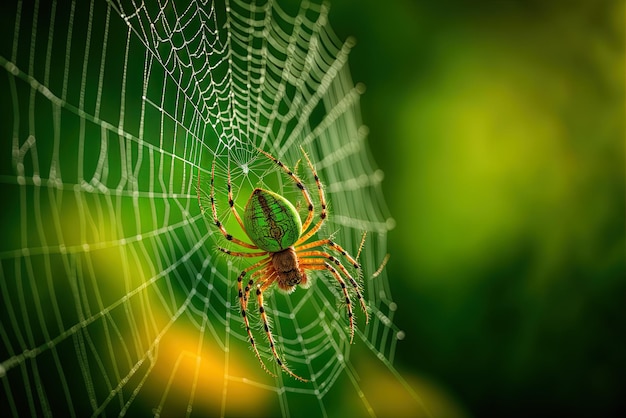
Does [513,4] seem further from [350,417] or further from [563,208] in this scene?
[350,417]

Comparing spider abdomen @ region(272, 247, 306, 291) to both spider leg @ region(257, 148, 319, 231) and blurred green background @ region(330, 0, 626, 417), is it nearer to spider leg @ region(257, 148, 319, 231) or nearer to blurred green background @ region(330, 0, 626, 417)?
spider leg @ region(257, 148, 319, 231)

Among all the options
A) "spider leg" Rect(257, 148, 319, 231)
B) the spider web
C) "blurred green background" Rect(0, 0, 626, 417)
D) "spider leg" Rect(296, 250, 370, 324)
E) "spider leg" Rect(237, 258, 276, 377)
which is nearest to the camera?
the spider web

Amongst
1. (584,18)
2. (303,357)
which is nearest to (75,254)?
(303,357)

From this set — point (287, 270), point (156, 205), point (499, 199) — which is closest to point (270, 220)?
point (287, 270)

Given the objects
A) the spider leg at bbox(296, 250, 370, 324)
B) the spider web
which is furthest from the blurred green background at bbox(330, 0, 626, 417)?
the spider leg at bbox(296, 250, 370, 324)

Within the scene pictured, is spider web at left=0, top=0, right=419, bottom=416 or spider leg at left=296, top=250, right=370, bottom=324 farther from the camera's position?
spider leg at left=296, top=250, right=370, bottom=324
